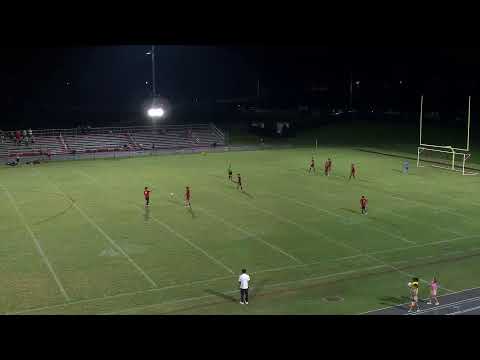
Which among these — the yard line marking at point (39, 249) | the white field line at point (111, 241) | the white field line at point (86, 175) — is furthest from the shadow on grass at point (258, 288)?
the white field line at point (86, 175)

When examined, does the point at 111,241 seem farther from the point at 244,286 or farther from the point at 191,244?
the point at 244,286

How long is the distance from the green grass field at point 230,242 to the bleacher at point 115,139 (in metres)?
15.9

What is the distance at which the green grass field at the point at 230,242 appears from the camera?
17.5 meters

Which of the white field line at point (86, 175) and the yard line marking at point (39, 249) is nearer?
the yard line marking at point (39, 249)

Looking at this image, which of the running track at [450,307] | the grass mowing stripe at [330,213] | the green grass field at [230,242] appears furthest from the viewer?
the grass mowing stripe at [330,213]

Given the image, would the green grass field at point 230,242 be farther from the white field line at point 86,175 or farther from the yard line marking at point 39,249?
the white field line at point 86,175

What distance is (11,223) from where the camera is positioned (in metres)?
27.2

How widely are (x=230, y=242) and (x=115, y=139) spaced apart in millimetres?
41321

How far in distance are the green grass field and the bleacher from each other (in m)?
15.9

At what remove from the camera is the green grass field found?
688 inches

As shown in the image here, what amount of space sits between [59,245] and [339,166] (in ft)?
91.5

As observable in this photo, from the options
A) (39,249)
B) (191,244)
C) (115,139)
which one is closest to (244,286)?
(191,244)
